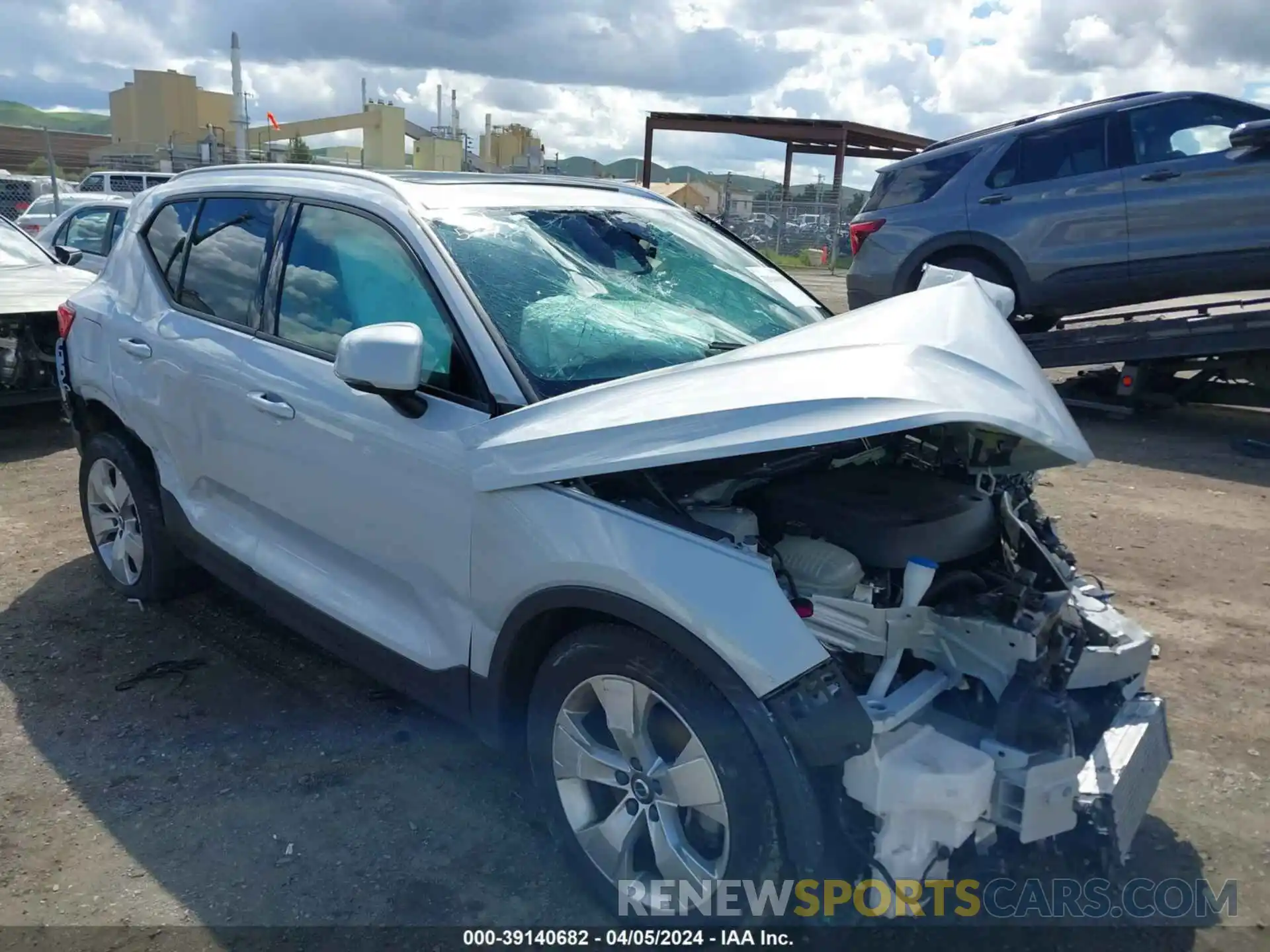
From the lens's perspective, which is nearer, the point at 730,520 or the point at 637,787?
the point at 637,787

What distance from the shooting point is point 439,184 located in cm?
337

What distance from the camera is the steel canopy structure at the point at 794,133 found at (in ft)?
92.0

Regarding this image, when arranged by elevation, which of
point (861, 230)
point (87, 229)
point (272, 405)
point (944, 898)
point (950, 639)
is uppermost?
point (861, 230)

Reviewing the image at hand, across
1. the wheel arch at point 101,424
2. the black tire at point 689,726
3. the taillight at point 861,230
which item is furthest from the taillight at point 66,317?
the taillight at point 861,230

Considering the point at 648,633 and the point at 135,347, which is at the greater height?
the point at 135,347

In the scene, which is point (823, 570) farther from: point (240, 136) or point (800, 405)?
point (240, 136)

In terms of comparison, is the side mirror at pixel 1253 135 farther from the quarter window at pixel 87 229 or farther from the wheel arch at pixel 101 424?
the quarter window at pixel 87 229

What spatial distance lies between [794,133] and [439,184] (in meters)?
27.9

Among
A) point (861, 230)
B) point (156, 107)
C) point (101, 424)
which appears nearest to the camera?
point (101, 424)

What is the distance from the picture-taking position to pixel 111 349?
4.25m

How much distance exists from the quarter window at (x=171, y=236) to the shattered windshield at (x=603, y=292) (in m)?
1.62

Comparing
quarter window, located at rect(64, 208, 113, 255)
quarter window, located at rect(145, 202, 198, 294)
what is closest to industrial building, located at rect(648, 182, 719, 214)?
quarter window, located at rect(64, 208, 113, 255)

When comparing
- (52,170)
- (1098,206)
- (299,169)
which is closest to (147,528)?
(299,169)

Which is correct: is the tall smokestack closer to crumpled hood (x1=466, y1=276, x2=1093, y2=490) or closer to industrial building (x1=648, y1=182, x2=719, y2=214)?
industrial building (x1=648, y1=182, x2=719, y2=214)
